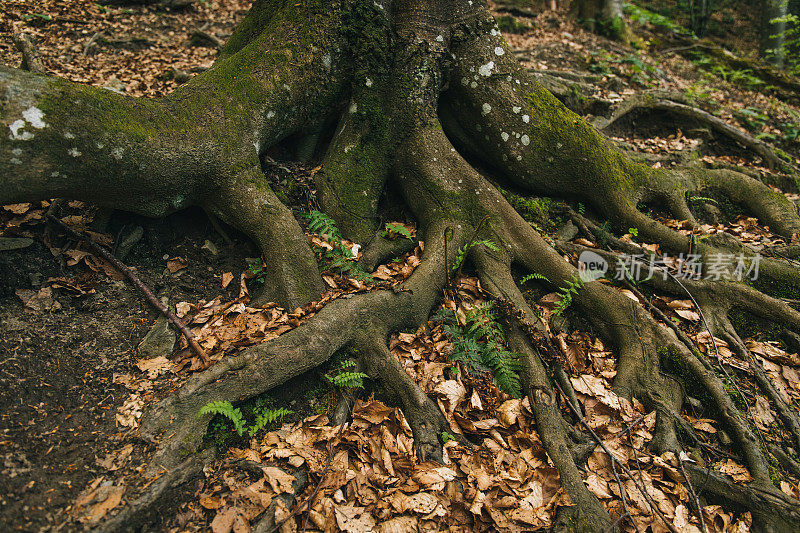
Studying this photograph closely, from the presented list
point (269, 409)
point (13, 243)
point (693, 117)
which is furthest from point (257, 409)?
point (693, 117)

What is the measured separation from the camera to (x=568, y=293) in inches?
165

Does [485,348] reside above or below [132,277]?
below

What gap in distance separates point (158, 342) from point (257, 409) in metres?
1.02

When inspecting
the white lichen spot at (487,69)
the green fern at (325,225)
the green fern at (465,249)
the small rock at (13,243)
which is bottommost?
the green fern at (465,249)

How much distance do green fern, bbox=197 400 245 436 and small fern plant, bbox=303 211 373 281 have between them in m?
1.56

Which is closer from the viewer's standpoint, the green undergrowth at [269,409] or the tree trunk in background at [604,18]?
the green undergrowth at [269,409]

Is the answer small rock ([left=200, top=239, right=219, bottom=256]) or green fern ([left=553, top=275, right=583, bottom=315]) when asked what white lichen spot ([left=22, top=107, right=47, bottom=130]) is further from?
green fern ([left=553, top=275, right=583, bottom=315])

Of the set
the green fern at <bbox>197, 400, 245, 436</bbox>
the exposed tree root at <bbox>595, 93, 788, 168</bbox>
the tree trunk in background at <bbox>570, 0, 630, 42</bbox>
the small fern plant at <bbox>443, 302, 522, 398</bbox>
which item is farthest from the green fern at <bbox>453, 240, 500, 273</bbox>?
the tree trunk in background at <bbox>570, 0, 630, 42</bbox>

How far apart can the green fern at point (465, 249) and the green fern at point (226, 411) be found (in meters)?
2.28

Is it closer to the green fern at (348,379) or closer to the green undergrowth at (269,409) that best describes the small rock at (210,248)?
the green undergrowth at (269,409)

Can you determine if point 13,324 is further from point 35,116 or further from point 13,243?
point 35,116

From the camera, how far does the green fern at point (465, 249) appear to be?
406 centimetres

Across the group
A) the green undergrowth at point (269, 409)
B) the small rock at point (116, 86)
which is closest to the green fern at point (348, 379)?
the green undergrowth at point (269, 409)

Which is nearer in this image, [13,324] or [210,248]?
[13,324]
